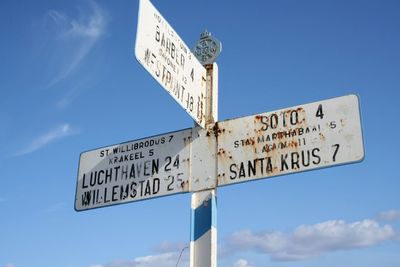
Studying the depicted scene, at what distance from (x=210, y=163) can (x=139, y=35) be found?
3.27 ft

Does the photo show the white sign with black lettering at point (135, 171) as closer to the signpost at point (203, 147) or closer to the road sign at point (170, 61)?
the signpost at point (203, 147)

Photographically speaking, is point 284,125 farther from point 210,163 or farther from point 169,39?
point 169,39

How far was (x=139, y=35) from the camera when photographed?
9.84 ft

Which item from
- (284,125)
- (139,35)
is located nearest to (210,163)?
(284,125)

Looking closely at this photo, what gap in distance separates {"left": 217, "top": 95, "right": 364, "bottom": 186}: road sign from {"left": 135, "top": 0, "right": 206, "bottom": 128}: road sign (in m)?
0.33

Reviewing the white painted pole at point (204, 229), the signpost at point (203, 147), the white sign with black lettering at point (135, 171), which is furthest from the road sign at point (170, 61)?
the white painted pole at point (204, 229)

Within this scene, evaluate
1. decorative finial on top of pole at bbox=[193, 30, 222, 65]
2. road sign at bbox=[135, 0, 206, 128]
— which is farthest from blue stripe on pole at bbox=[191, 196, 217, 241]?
decorative finial on top of pole at bbox=[193, 30, 222, 65]

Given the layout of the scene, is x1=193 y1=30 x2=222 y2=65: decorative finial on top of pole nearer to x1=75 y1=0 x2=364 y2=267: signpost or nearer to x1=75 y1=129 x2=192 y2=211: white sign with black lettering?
x1=75 y1=0 x2=364 y2=267: signpost

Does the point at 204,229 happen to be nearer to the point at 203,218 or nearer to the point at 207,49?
the point at 203,218

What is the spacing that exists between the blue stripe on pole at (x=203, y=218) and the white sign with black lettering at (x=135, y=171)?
19 cm

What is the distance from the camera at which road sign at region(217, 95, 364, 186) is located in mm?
3195

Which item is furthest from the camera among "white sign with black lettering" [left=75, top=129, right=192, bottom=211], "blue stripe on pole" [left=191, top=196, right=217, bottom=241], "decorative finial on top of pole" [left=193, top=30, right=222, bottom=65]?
"decorative finial on top of pole" [left=193, top=30, right=222, bottom=65]

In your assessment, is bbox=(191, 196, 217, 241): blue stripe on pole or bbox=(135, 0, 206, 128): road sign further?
bbox=(191, 196, 217, 241): blue stripe on pole

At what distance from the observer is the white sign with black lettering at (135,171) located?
3584mm
